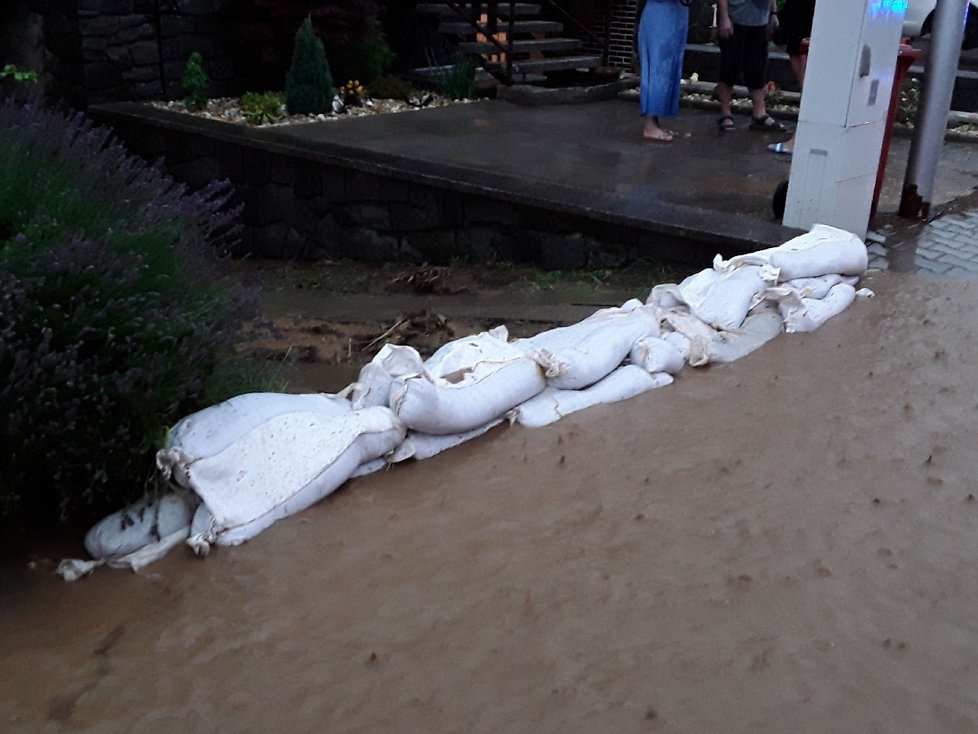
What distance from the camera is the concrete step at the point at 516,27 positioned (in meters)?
10.9

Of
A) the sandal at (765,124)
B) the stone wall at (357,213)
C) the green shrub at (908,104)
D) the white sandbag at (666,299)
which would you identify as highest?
the green shrub at (908,104)

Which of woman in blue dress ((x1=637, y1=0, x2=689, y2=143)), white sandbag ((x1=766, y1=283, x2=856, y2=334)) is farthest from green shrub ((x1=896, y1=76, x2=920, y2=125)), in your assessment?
white sandbag ((x1=766, y1=283, x2=856, y2=334))

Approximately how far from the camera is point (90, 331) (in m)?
2.66

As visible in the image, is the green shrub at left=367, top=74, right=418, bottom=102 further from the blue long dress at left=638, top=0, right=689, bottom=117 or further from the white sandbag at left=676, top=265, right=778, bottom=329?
the white sandbag at left=676, top=265, right=778, bottom=329

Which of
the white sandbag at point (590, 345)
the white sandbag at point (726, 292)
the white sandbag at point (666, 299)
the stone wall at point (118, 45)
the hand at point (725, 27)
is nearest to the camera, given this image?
the white sandbag at point (590, 345)

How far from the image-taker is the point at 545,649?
7.72ft

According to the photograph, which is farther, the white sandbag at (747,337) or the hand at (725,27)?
the hand at (725,27)

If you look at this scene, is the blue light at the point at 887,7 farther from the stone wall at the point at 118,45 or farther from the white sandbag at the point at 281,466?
the stone wall at the point at 118,45

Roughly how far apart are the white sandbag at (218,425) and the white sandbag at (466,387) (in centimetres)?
24

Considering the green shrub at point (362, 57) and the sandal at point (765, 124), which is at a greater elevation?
the green shrub at point (362, 57)

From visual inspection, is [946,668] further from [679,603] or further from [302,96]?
[302,96]

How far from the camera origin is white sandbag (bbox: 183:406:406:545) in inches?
110

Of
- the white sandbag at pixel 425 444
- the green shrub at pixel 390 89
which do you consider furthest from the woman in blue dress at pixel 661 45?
the white sandbag at pixel 425 444

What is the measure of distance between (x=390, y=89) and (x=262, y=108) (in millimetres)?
1526
